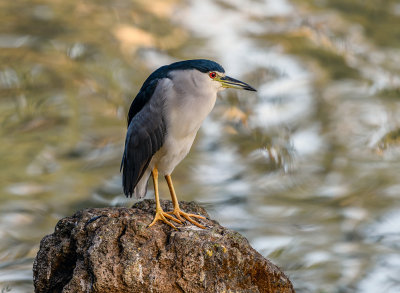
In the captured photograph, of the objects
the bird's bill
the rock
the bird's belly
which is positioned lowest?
the rock

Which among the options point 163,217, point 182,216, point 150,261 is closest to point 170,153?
point 182,216

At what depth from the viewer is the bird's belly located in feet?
18.1

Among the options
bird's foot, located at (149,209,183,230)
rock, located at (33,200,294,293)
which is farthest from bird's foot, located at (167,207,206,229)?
rock, located at (33,200,294,293)

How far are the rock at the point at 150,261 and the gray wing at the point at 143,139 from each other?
796 mm

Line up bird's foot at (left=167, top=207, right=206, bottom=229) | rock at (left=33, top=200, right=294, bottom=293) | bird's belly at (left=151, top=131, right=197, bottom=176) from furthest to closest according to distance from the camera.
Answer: bird's belly at (left=151, top=131, right=197, bottom=176)
bird's foot at (left=167, top=207, right=206, bottom=229)
rock at (left=33, top=200, right=294, bottom=293)

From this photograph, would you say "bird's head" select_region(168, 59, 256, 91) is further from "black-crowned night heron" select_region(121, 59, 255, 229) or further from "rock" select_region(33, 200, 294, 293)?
"rock" select_region(33, 200, 294, 293)

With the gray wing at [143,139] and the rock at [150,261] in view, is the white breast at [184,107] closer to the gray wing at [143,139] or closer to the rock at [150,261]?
the gray wing at [143,139]

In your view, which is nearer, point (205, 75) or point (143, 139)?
point (205, 75)

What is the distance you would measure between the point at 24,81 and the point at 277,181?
10377mm

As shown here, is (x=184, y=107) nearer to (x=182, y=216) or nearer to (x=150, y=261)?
(x=182, y=216)

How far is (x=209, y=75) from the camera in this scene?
17.9 feet

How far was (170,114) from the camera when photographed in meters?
5.48

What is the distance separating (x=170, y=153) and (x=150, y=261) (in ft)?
3.91

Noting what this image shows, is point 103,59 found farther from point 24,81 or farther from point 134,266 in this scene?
point 134,266
